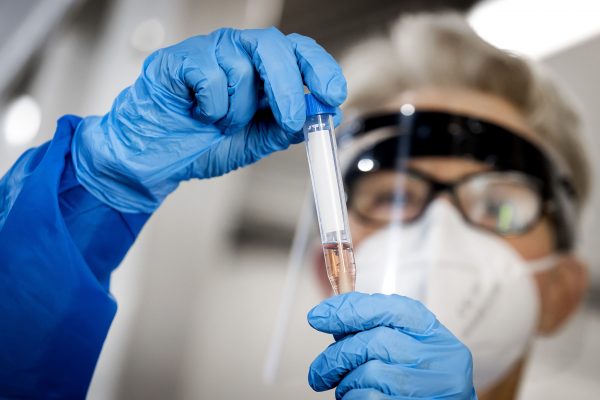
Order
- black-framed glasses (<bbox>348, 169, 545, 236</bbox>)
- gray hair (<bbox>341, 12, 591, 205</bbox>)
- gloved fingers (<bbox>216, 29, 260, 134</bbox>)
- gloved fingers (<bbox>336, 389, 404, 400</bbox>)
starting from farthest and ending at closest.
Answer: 1. gray hair (<bbox>341, 12, 591, 205</bbox>)
2. black-framed glasses (<bbox>348, 169, 545, 236</bbox>)
3. gloved fingers (<bbox>216, 29, 260, 134</bbox>)
4. gloved fingers (<bbox>336, 389, 404, 400</bbox>)

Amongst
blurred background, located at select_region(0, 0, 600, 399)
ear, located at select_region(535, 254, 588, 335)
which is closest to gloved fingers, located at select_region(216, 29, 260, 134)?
blurred background, located at select_region(0, 0, 600, 399)

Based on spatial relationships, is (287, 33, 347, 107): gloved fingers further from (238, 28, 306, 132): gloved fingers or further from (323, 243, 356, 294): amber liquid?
(323, 243, 356, 294): amber liquid

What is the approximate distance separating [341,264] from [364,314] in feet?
0.24

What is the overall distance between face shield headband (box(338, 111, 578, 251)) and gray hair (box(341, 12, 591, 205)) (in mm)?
99

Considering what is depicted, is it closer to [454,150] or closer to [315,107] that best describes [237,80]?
[315,107]

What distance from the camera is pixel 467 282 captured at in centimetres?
123

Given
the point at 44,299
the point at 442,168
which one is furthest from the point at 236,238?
the point at 44,299

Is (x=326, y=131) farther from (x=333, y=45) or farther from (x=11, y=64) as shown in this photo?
(x=11, y=64)

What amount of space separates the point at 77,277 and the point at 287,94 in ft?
1.34

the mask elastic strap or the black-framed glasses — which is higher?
the black-framed glasses

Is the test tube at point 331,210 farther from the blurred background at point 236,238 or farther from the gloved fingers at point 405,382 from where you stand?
the blurred background at point 236,238

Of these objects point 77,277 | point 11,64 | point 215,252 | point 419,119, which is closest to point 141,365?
point 215,252

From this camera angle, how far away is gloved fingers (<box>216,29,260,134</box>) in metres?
0.73

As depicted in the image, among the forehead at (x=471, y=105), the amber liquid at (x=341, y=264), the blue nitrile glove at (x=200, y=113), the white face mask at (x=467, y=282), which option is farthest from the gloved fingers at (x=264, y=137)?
the forehead at (x=471, y=105)
